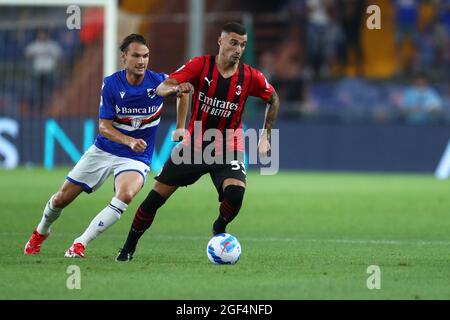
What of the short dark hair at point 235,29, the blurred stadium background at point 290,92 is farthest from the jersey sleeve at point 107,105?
the blurred stadium background at point 290,92

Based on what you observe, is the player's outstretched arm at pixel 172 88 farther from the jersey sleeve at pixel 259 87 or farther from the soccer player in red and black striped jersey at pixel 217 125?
the jersey sleeve at pixel 259 87

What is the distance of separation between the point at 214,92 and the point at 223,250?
1.42 m

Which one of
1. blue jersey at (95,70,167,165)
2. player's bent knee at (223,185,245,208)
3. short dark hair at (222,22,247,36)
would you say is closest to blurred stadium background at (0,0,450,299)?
blue jersey at (95,70,167,165)

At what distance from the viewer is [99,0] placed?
2355 cm

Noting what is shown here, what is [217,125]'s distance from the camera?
392 inches

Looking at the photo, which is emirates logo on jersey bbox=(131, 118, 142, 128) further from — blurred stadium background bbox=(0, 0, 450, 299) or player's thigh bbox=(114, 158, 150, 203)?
blurred stadium background bbox=(0, 0, 450, 299)

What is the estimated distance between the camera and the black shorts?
988cm

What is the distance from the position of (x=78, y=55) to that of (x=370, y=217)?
12.5 meters

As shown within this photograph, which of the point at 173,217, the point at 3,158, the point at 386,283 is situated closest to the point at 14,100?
the point at 3,158

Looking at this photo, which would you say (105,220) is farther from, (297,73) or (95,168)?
(297,73)

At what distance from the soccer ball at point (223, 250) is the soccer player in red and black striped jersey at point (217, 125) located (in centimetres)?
40

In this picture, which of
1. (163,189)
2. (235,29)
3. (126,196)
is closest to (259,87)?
Answer: (235,29)

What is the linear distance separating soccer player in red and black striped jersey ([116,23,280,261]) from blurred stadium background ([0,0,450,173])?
1361cm

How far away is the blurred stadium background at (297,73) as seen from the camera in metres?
24.3
